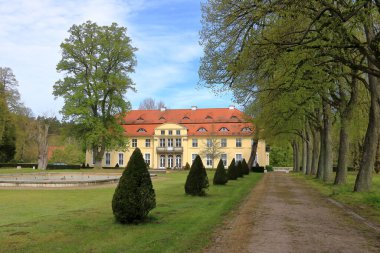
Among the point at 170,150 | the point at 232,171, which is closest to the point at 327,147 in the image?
the point at 232,171

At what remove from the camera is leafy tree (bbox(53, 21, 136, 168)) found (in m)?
48.9

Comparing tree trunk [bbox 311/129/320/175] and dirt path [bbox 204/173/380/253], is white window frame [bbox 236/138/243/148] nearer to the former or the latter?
tree trunk [bbox 311/129/320/175]

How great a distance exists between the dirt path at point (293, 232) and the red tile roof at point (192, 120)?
2105 inches

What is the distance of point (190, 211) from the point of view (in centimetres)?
1230

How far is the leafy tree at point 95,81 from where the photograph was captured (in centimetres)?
4891

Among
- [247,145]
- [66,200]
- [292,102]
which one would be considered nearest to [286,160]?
[247,145]

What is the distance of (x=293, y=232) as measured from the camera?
8992mm

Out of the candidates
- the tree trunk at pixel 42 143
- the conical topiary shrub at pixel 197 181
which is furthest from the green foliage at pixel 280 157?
the conical topiary shrub at pixel 197 181

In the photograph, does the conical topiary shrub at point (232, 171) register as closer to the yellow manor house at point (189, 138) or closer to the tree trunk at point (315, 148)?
the tree trunk at point (315, 148)

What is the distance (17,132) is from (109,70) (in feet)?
63.8

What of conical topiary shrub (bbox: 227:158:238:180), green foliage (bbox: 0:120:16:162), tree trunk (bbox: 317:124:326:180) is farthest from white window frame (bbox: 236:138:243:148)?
conical topiary shrub (bbox: 227:158:238:180)

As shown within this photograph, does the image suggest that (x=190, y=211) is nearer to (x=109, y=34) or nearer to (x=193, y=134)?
(x=109, y=34)

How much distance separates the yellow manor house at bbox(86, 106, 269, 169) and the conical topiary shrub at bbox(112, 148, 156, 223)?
5390 centimetres

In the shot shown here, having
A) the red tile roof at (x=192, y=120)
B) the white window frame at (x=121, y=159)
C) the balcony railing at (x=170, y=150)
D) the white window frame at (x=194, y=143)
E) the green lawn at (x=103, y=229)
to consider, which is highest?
the red tile roof at (x=192, y=120)
